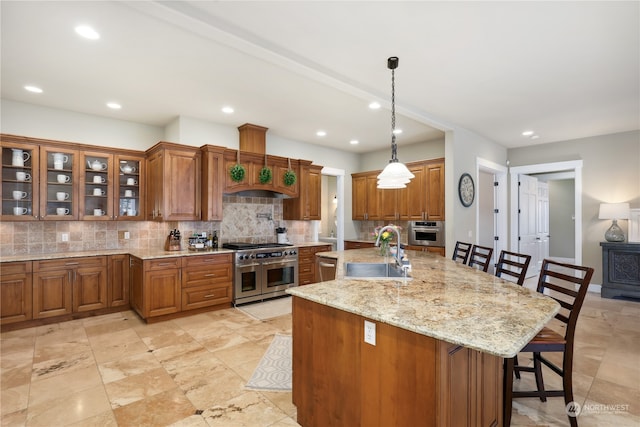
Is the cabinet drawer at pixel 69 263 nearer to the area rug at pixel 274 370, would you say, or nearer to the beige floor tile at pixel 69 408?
the beige floor tile at pixel 69 408

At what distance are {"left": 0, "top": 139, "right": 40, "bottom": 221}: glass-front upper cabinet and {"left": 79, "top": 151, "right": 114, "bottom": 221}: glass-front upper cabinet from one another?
0.47 m

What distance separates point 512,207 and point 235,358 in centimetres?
615

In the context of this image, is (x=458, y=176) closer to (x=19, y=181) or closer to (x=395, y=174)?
(x=395, y=174)

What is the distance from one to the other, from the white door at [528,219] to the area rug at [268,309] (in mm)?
5069

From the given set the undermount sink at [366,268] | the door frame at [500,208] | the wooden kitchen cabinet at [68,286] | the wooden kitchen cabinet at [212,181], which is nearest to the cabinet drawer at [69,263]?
the wooden kitchen cabinet at [68,286]

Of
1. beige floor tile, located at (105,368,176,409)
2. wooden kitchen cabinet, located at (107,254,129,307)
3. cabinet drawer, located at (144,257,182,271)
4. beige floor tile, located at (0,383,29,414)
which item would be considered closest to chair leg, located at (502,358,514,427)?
beige floor tile, located at (105,368,176,409)

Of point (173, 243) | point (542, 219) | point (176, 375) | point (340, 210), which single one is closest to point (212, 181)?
point (173, 243)

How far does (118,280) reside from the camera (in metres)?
4.26

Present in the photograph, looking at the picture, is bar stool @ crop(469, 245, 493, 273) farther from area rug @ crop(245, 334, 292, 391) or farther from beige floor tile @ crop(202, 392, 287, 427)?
beige floor tile @ crop(202, 392, 287, 427)

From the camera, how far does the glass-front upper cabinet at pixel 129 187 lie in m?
4.45

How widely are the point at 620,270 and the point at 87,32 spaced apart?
25.3 ft

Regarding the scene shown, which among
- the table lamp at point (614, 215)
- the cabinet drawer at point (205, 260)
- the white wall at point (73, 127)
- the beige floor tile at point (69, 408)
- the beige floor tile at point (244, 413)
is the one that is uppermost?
the white wall at point (73, 127)

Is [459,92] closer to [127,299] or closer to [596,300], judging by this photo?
[596,300]

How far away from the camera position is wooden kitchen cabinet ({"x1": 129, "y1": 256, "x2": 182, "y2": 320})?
151 inches
